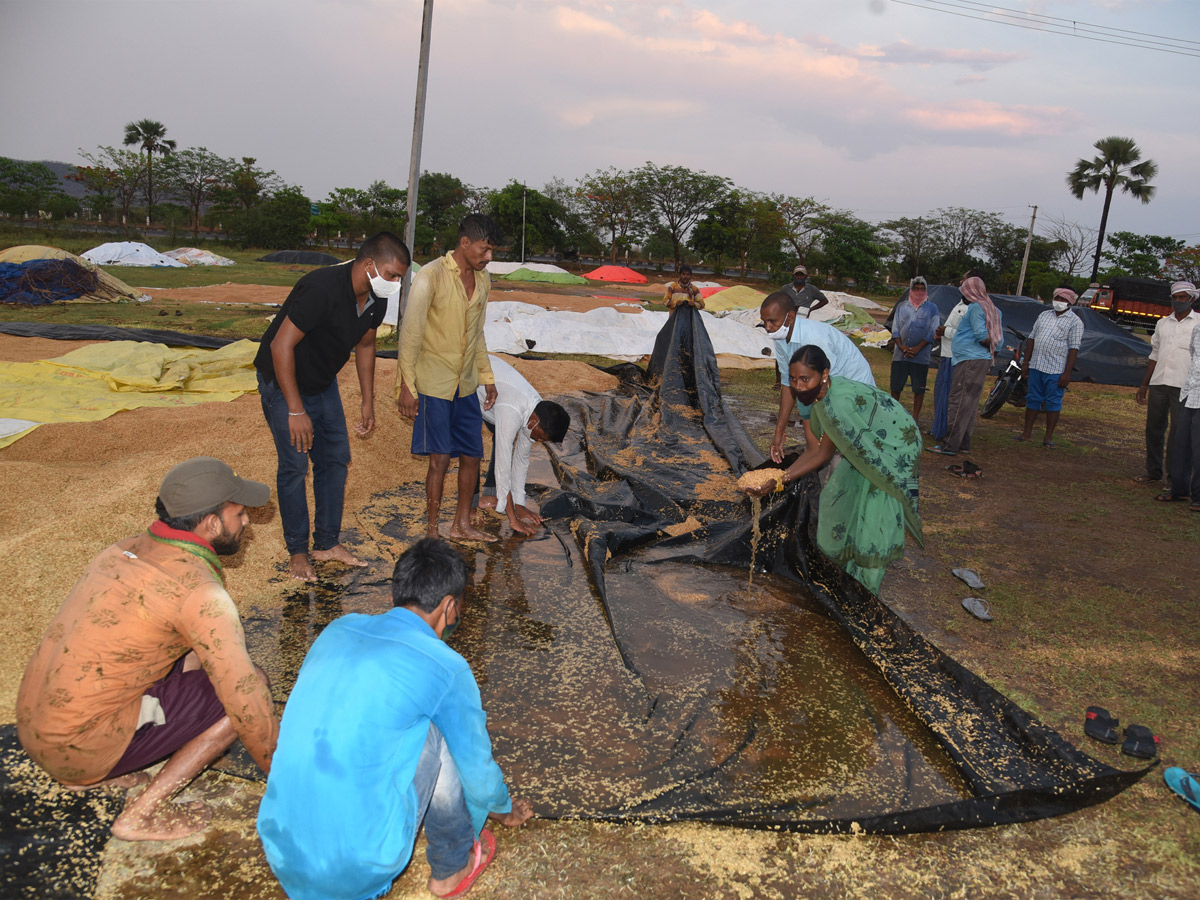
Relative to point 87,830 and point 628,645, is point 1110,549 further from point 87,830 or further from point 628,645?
point 87,830

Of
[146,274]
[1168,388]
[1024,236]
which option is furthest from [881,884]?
[1024,236]

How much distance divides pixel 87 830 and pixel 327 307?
80.9 inches

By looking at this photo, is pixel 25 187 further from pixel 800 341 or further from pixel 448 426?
pixel 800 341

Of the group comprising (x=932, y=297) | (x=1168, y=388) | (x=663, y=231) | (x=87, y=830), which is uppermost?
(x=663, y=231)

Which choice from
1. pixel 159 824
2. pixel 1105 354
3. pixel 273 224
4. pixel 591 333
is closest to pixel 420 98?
pixel 591 333

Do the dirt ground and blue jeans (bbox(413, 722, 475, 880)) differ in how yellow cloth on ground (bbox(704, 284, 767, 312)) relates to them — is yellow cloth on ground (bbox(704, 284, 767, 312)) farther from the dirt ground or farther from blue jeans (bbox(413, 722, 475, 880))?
blue jeans (bbox(413, 722, 475, 880))

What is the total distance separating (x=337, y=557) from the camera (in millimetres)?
3625

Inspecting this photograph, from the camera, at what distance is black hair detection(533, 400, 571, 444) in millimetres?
3947

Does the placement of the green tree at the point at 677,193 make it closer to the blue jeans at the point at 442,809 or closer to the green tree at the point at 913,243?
the green tree at the point at 913,243

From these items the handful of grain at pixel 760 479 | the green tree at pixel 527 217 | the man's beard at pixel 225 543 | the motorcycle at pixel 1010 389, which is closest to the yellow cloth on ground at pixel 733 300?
the motorcycle at pixel 1010 389

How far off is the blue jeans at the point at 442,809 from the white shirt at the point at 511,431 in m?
2.45

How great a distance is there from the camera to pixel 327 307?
3.24 metres

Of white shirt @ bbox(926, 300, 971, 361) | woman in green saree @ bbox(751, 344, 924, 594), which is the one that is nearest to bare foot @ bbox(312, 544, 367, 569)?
woman in green saree @ bbox(751, 344, 924, 594)

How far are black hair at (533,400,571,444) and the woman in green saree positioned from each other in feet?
3.93
